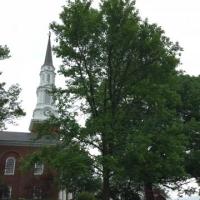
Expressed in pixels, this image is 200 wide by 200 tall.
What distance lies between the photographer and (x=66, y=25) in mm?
23156

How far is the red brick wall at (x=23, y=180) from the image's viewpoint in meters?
44.5

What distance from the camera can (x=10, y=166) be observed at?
48.4 metres

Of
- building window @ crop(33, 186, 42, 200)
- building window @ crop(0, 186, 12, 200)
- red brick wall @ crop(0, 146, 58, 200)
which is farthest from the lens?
red brick wall @ crop(0, 146, 58, 200)

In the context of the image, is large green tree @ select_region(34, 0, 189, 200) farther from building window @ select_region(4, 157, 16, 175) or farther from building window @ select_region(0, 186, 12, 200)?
building window @ select_region(4, 157, 16, 175)

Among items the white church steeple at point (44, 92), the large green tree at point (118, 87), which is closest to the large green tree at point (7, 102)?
the large green tree at point (118, 87)

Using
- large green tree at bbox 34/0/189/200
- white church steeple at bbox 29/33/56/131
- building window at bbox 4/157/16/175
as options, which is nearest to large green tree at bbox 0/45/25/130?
large green tree at bbox 34/0/189/200


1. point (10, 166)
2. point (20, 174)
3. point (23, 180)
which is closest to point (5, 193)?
point (23, 180)

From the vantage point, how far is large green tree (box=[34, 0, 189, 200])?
21.2m

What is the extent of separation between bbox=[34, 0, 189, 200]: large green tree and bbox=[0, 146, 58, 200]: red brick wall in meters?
22.5

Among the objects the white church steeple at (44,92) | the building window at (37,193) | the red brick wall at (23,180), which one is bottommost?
the building window at (37,193)

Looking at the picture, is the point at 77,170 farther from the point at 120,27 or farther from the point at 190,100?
the point at 190,100

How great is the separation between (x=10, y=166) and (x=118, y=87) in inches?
1147

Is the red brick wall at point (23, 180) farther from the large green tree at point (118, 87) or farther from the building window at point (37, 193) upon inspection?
the large green tree at point (118, 87)

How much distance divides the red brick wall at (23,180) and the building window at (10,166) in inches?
16.0
